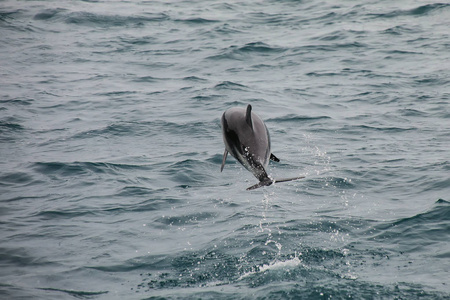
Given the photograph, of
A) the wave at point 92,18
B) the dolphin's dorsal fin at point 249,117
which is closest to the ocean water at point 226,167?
the dolphin's dorsal fin at point 249,117

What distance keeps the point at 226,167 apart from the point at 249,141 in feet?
19.7

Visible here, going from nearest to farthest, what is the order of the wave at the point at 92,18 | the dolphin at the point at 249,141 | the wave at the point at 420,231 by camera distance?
the dolphin at the point at 249,141, the wave at the point at 420,231, the wave at the point at 92,18

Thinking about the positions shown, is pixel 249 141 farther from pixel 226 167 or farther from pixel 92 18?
pixel 92 18

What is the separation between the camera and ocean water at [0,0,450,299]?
30.2 ft

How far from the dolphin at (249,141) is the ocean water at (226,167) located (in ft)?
6.39

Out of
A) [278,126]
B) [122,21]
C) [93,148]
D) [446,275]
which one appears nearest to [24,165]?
[93,148]

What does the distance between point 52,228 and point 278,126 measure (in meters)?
6.54

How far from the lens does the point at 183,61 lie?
22891 mm

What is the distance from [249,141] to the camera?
7465 mm

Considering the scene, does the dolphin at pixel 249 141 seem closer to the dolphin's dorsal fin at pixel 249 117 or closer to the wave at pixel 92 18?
the dolphin's dorsal fin at pixel 249 117

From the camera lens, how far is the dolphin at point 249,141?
7.38m

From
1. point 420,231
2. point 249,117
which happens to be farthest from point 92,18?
point 249,117

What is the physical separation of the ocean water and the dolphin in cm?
195

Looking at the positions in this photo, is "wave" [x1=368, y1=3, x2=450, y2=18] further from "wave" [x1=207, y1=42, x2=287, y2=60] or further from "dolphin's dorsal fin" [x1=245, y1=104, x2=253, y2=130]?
"dolphin's dorsal fin" [x1=245, y1=104, x2=253, y2=130]
